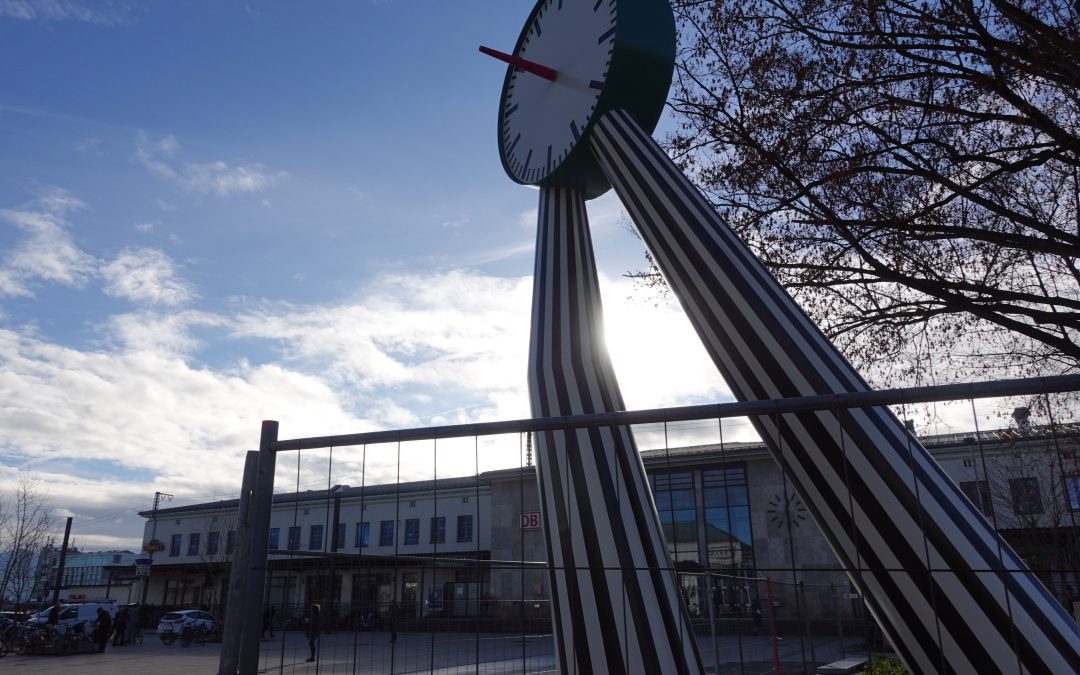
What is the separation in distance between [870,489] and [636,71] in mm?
4802

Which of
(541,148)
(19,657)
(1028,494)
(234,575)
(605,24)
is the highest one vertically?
(605,24)

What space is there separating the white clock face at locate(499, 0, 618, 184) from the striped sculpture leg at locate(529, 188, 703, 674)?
1331mm

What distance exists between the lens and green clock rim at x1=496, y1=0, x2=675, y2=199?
24.6 feet

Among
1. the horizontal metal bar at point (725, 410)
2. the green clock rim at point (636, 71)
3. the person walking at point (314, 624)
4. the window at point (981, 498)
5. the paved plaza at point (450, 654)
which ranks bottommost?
the paved plaza at point (450, 654)

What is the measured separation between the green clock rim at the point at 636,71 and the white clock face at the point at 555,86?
0.08m

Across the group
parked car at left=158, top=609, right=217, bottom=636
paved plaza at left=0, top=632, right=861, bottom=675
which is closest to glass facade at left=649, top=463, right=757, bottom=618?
paved plaza at left=0, top=632, right=861, bottom=675

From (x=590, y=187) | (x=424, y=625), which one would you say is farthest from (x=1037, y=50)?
(x=424, y=625)

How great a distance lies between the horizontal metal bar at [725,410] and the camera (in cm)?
307

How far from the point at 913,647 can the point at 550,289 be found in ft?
14.1

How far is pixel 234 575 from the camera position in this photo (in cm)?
425

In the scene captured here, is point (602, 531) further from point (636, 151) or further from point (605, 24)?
point (605, 24)

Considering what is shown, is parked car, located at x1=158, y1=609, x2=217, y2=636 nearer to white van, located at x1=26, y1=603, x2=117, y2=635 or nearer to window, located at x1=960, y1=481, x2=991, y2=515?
white van, located at x1=26, y1=603, x2=117, y2=635

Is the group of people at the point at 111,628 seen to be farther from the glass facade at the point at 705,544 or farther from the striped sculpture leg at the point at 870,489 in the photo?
the striped sculpture leg at the point at 870,489

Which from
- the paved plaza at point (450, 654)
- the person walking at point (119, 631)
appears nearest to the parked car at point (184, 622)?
the person walking at point (119, 631)
